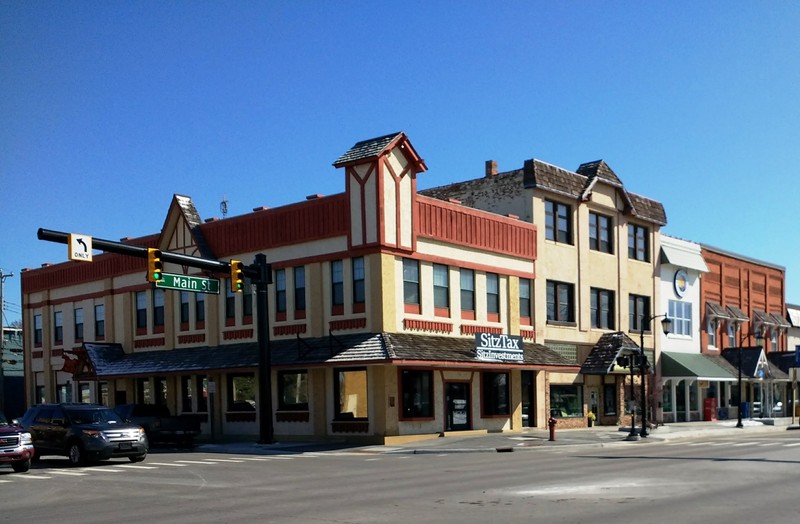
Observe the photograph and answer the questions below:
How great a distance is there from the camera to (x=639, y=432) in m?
37.6

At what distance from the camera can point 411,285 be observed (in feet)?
114

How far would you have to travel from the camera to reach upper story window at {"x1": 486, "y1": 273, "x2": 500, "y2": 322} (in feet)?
126

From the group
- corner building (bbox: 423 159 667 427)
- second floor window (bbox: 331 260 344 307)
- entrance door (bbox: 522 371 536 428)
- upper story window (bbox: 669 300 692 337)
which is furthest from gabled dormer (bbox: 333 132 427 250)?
upper story window (bbox: 669 300 692 337)

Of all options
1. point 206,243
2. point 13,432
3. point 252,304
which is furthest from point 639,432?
point 13,432

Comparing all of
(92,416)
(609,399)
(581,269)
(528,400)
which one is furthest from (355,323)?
(609,399)

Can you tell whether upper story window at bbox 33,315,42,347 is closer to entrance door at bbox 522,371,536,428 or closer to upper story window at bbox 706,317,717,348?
entrance door at bbox 522,371,536,428

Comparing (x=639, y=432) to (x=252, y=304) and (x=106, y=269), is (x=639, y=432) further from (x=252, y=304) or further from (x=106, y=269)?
(x=106, y=269)

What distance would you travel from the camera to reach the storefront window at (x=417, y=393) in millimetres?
33719

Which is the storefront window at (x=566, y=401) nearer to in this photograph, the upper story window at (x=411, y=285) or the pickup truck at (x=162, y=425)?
the upper story window at (x=411, y=285)

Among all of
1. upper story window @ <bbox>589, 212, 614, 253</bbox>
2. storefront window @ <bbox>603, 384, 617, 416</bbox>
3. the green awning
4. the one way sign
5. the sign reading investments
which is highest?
upper story window @ <bbox>589, 212, 614, 253</bbox>

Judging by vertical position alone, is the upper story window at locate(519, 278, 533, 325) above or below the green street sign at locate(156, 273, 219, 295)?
below

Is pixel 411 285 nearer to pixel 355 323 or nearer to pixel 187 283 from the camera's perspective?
pixel 355 323

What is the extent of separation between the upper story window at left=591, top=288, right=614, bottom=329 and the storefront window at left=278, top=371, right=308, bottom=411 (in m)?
16.9

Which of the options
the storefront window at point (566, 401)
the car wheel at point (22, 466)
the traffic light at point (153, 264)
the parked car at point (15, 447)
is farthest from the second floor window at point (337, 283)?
the car wheel at point (22, 466)
